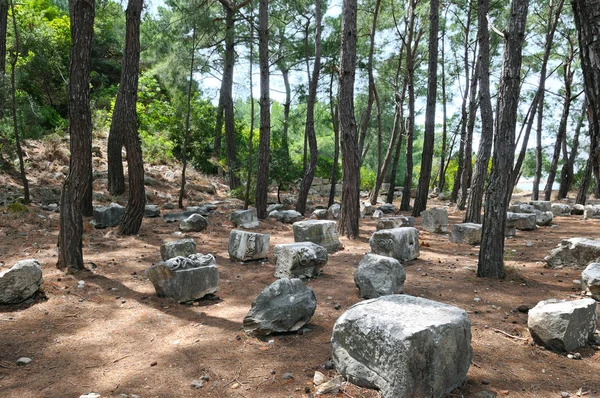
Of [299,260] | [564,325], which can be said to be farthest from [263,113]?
[564,325]

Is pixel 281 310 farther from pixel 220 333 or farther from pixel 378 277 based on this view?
pixel 378 277

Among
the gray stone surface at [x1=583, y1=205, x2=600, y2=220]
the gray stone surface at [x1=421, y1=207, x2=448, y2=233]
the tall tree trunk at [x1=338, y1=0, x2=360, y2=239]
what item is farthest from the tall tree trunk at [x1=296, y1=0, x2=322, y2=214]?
the gray stone surface at [x1=583, y1=205, x2=600, y2=220]

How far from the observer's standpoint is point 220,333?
4.13 m

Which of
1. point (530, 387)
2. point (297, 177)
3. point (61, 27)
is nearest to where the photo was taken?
point (530, 387)

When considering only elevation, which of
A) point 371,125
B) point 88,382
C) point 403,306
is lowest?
point 88,382

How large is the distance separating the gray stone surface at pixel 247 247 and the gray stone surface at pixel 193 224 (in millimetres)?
2590

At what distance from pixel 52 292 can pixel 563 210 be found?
1487 centimetres

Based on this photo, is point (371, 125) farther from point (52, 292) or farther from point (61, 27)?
point (52, 292)

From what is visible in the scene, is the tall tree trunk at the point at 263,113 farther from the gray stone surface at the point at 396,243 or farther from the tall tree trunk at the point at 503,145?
the tall tree trunk at the point at 503,145

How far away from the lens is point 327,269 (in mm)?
6395

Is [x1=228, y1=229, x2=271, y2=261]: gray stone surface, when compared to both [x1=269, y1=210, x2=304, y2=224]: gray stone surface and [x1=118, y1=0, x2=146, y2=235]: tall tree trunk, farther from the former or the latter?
[x1=269, y1=210, x2=304, y2=224]: gray stone surface

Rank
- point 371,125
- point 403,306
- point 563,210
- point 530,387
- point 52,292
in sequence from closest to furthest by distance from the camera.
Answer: point 530,387 < point 403,306 < point 52,292 < point 563,210 < point 371,125

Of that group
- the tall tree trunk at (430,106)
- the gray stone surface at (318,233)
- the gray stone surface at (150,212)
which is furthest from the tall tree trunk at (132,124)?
the tall tree trunk at (430,106)

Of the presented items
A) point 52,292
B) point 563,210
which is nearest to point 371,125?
point 563,210
